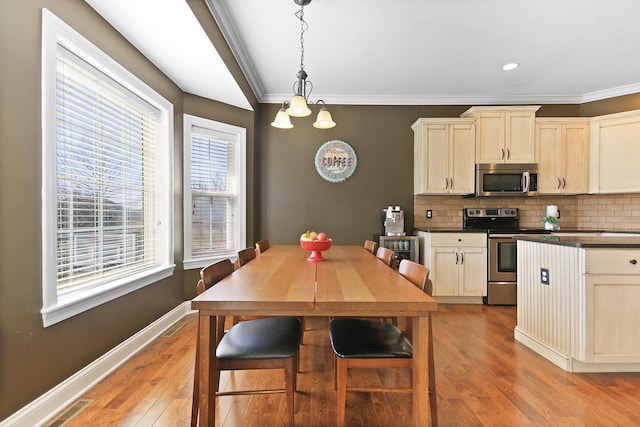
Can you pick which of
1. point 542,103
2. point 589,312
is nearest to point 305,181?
point 589,312

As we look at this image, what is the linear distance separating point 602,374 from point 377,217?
2627 mm

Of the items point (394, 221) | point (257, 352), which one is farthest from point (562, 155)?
point (257, 352)

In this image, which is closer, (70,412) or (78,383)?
(70,412)

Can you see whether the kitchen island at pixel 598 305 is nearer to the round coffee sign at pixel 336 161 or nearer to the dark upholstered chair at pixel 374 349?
the dark upholstered chair at pixel 374 349

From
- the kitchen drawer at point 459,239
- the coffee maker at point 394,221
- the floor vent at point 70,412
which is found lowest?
the floor vent at point 70,412

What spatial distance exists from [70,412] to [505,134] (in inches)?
190

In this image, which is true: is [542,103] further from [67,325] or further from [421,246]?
[67,325]

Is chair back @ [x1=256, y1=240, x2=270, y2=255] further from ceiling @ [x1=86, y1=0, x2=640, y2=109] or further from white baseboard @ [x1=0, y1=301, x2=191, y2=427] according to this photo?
ceiling @ [x1=86, y1=0, x2=640, y2=109]

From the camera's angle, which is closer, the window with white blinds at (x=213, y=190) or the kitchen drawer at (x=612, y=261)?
the kitchen drawer at (x=612, y=261)

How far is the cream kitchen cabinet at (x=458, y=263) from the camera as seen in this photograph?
3.65m

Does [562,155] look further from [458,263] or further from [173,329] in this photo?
[173,329]

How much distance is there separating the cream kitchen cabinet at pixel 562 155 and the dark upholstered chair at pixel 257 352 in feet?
12.9

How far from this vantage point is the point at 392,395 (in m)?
1.81

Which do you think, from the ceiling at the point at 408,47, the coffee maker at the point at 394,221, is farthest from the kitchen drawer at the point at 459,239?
the ceiling at the point at 408,47
